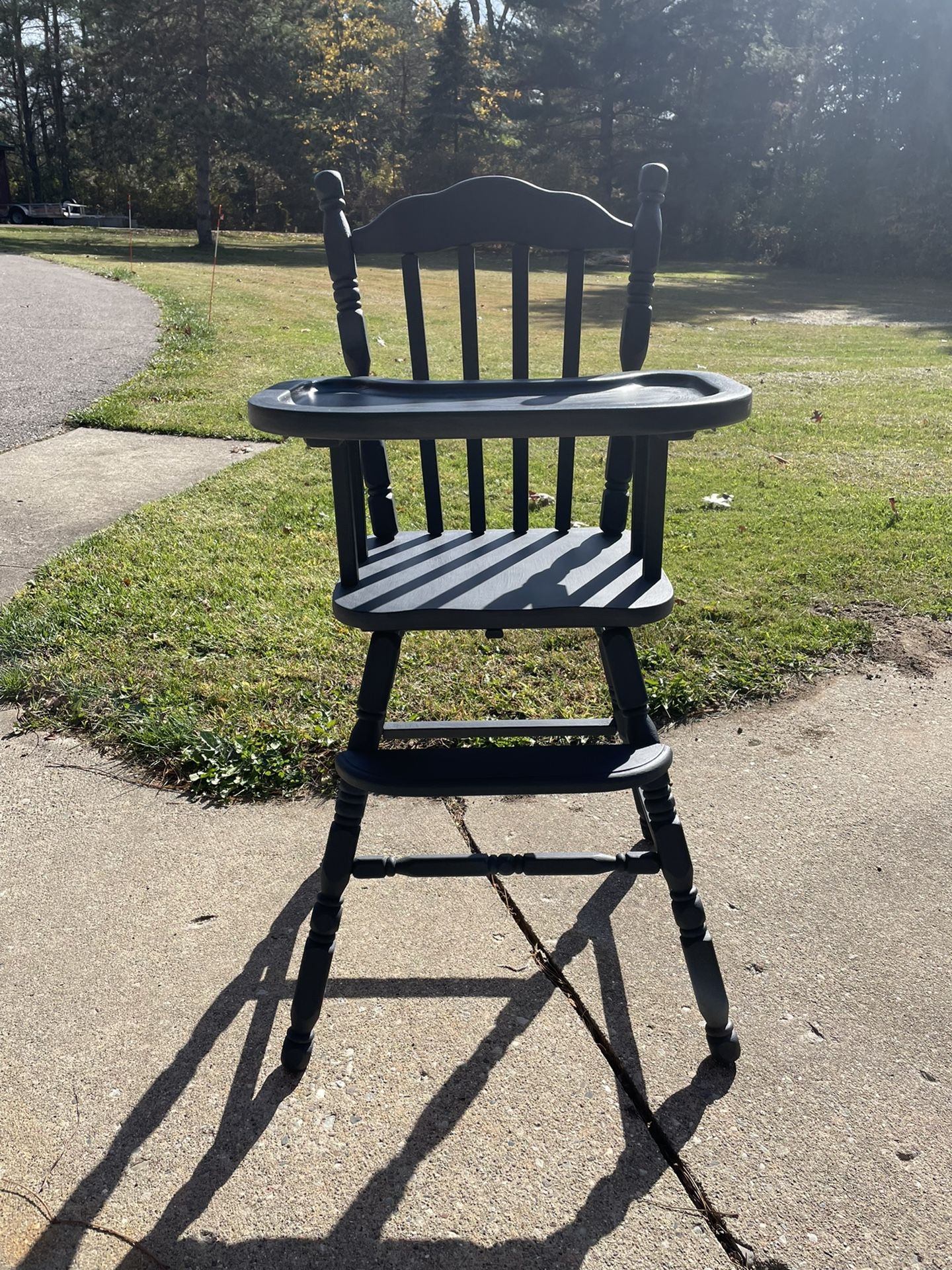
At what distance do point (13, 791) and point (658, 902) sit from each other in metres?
1.53

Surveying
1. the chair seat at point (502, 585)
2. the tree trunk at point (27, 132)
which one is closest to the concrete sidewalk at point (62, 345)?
the chair seat at point (502, 585)

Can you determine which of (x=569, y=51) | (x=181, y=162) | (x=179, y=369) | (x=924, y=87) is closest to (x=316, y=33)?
(x=181, y=162)

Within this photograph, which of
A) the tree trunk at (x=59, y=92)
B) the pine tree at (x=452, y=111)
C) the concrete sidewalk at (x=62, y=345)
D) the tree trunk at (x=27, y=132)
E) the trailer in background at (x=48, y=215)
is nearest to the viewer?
the concrete sidewalk at (x=62, y=345)

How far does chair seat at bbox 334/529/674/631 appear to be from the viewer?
1704 mm

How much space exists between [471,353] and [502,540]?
1.32ft

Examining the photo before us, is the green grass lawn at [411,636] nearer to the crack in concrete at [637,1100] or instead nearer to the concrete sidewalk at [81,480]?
the concrete sidewalk at [81,480]

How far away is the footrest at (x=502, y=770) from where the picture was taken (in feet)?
5.25

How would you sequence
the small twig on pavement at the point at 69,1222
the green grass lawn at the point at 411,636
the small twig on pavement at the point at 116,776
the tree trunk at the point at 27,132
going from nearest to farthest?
the small twig on pavement at the point at 69,1222 → the small twig on pavement at the point at 116,776 → the green grass lawn at the point at 411,636 → the tree trunk at the point at 27,132

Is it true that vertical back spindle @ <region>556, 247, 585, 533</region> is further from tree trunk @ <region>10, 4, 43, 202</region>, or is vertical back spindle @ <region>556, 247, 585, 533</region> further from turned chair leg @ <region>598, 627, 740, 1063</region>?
tree trunk @ <region>10, 4, 43, 202</region>

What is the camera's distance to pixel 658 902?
2086 mm

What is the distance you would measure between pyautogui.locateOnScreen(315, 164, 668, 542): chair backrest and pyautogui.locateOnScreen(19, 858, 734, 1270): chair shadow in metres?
0.94

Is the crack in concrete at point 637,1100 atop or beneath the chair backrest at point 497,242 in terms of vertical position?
beneath

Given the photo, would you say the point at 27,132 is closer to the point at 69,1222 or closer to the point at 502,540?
the point at 502,540

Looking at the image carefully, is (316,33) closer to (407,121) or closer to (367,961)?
(407,121)
